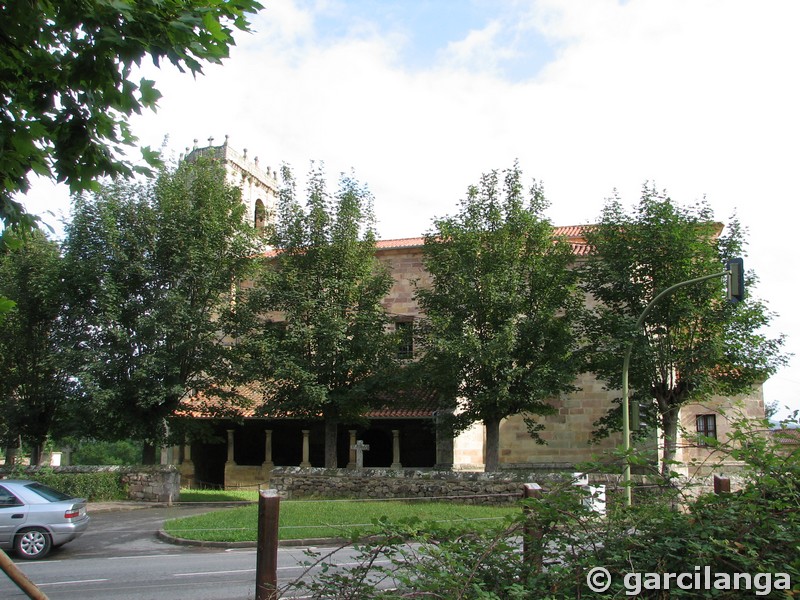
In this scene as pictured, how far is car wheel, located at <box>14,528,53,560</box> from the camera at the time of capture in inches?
501

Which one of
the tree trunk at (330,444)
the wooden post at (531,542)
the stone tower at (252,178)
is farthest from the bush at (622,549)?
the stone tower at (252,178)

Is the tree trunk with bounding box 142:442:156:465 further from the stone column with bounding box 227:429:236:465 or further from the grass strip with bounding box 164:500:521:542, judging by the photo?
the grass strip with bounding box 164:500:521:542

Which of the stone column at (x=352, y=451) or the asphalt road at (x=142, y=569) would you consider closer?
the asphalt road at (x=142, y=569)

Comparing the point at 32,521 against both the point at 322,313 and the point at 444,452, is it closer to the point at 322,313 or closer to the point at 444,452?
the point at 322,313

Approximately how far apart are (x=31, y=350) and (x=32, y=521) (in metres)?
Answer: 14.3

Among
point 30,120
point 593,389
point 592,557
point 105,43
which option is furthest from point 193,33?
point 593,389

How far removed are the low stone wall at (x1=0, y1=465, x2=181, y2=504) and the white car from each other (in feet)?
26.4

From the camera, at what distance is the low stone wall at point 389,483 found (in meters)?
18.7

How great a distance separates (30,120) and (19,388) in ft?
79.6

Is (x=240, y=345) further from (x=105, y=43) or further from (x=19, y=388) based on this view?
(x=105, y=43)

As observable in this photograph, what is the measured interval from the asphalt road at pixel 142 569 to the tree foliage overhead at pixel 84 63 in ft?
13.6

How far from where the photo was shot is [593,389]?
27.4 metres

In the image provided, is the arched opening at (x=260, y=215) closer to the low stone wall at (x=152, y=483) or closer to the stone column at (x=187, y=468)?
the low stone wall at (x=152, y=483)

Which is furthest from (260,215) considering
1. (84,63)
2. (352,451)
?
(84,63)
